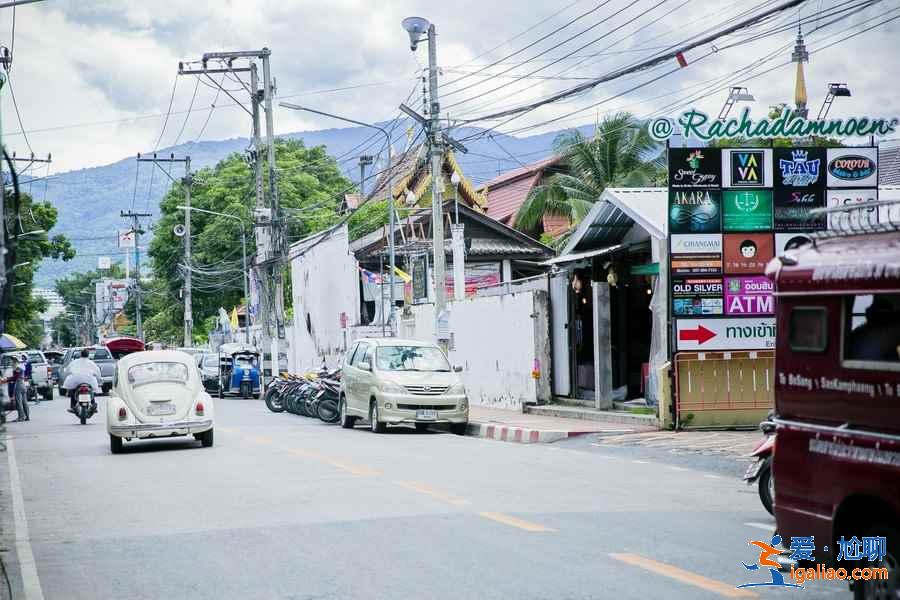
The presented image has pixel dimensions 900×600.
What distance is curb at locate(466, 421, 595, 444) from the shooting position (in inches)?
810

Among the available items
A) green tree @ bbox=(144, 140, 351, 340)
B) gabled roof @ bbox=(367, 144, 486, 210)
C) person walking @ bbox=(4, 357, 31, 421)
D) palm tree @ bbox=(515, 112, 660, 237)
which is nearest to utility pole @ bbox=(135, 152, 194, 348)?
green tree @ bbox=(144, 140, 351, 340)

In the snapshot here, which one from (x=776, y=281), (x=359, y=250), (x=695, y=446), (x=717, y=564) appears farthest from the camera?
(x=359, y=250)

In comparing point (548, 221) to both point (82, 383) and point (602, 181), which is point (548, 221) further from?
point (82, 383)

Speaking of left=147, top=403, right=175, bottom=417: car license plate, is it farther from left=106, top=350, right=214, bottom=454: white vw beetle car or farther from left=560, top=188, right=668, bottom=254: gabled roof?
left=560, top=188, right=668, bottom=254: gabled roof

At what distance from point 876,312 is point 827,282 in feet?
1.45

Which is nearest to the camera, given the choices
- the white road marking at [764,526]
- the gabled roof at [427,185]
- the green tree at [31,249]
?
the white road marking at [764,526]

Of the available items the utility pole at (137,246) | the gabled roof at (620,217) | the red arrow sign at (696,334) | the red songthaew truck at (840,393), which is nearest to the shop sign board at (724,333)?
the red arrow sign at (696,334)

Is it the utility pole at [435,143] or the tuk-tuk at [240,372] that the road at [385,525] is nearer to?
the utility pole at [435,143]

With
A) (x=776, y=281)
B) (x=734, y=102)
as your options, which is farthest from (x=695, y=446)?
(x=734, y=102)

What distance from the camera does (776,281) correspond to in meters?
7.27

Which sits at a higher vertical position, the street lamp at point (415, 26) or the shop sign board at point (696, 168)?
the street lamp at point (415, 26)

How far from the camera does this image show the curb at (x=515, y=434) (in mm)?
20578

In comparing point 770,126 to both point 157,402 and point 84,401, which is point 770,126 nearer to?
point 157,402

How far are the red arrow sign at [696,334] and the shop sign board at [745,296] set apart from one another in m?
0.46
